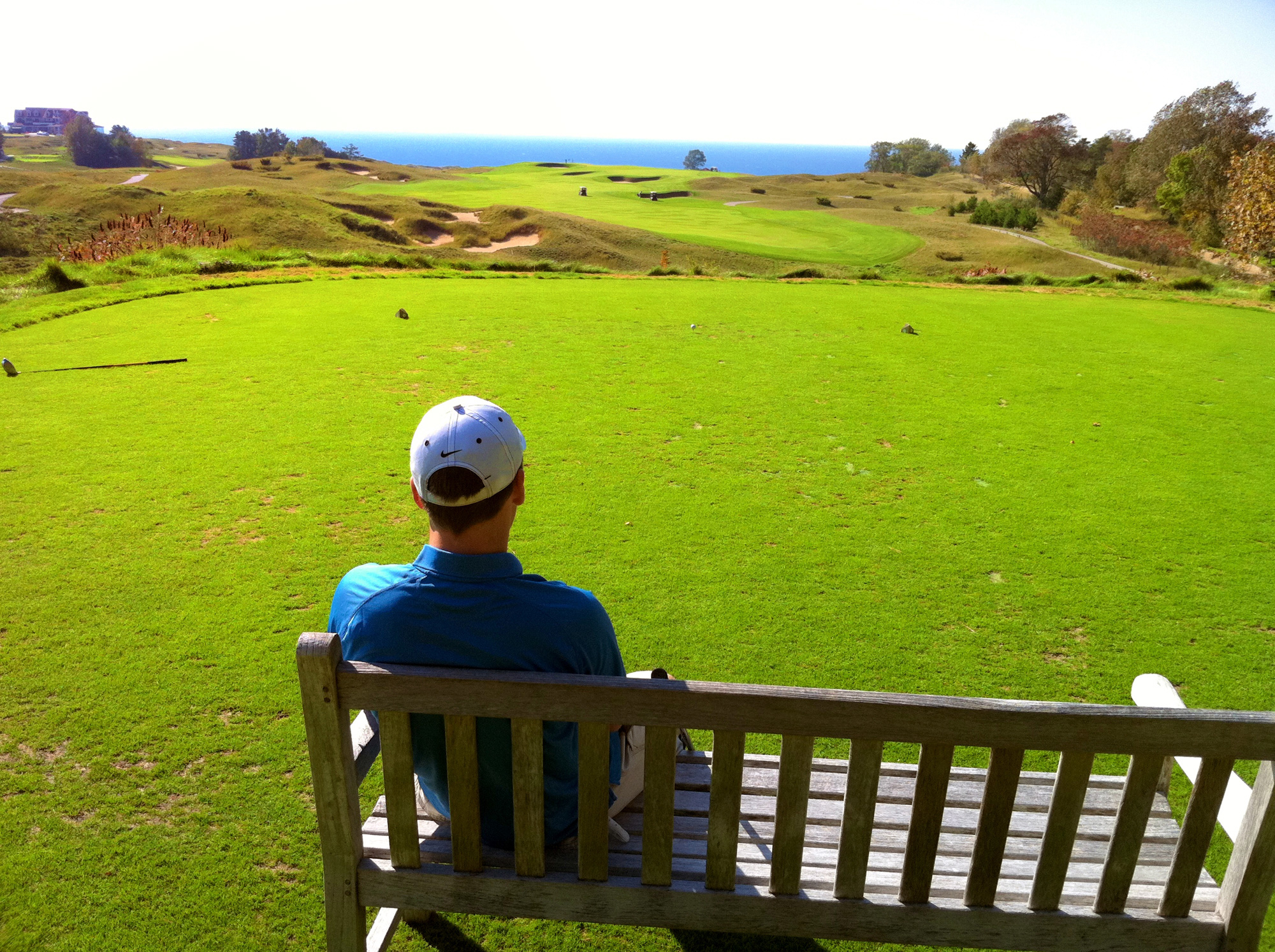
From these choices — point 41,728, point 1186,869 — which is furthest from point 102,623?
point 1186,869

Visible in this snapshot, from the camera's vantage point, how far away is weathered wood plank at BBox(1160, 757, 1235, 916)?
1786mm

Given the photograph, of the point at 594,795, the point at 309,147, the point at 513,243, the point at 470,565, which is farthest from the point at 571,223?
the point at 309,147

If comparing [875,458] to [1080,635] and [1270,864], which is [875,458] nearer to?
[1080,635]

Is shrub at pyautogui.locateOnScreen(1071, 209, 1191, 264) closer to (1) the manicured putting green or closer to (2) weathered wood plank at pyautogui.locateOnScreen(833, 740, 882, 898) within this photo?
(1) the manicured putting green

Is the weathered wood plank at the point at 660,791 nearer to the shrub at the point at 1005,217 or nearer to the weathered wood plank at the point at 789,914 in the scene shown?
the weathered wood plank at the point at 789,914

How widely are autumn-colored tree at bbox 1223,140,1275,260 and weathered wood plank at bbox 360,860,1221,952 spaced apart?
3656 centimetres

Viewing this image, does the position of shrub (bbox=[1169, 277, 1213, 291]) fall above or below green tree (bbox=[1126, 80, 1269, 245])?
below

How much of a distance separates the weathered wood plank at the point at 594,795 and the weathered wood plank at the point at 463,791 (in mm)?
244

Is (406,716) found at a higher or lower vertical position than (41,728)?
higher

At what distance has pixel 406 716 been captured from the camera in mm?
1873

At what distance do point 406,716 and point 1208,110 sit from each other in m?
59.0

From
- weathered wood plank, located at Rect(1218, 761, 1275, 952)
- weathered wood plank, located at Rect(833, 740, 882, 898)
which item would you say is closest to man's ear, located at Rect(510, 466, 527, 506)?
weathered wood plank, located at Rect(833, 740, 882, 898)

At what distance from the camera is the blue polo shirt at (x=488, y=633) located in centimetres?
195

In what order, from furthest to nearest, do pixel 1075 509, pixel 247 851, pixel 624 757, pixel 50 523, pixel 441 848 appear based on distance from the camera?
1. pixel 1075 509
2. pixel 50 523
3. pixel 247 851
4. pixel 624 757
5. pixel 441 848
